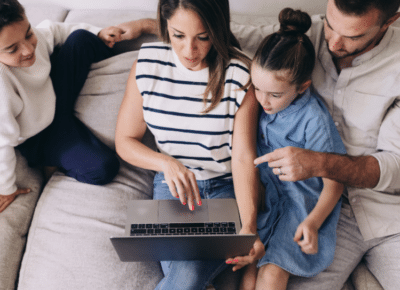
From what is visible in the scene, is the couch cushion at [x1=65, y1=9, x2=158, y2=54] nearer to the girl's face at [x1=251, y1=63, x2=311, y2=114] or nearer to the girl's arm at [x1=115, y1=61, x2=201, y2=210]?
the girl's arm at [x1=115, y1=61, x2=201, y2=210]

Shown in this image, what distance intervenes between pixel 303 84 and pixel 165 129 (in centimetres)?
55

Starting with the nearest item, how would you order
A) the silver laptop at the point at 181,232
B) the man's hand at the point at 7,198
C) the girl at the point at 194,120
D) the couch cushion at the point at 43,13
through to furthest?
the silver laptop at the point at 181,232 → the girl at the point at 194,120 → the man's hand at the point at 7,198 → the couch cushion at the point at 43,13

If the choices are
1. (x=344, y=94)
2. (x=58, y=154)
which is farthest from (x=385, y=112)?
(x=58, y=154)

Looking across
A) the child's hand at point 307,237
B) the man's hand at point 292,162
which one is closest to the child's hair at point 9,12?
the man's hand at point 292,162

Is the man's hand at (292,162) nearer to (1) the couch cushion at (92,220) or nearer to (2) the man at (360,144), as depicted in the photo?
(2) the man at (360,144)

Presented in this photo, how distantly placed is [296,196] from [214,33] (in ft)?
2.30

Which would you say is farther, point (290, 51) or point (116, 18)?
point (116, 18)

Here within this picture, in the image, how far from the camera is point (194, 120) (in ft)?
3.95

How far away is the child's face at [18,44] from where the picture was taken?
1092 mm

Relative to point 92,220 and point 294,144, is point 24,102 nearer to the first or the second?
point 92,220

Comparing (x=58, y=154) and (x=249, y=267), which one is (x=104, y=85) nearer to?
(x=58, y=154)

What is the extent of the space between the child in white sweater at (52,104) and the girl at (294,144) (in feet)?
2.31

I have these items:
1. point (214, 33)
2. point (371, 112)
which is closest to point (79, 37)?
point (214, 33)

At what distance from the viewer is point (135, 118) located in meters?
1.26
